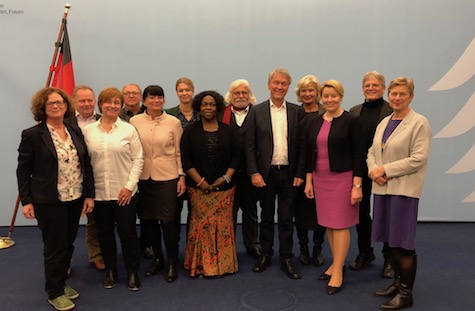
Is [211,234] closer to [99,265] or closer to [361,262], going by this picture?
[99,265]

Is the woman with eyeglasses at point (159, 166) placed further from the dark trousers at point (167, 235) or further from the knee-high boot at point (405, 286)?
the knee-high boot at point (405, 286)

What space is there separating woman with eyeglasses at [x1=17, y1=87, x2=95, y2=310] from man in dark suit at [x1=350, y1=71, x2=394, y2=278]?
2047 millimetres

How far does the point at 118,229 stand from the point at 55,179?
0.64 meters

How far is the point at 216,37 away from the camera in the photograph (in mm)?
4270

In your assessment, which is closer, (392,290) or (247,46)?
(392,290)

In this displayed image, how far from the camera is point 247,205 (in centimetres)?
339

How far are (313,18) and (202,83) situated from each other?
4.93 ft

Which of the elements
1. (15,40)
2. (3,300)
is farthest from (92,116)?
(15,40)

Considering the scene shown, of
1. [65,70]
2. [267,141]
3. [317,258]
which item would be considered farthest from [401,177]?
[65,70]

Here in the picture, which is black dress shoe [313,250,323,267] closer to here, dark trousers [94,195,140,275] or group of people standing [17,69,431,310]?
group of people standing [17,69,431,310]

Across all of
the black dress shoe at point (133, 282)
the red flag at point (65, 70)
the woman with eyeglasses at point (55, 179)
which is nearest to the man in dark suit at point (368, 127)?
the black dress shoe at point (133, 282)

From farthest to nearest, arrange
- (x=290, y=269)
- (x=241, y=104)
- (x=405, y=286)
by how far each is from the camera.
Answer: (x=241, y=104), (x=290, y=269), (x=405, y=286)

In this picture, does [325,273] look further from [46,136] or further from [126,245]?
[46,136]

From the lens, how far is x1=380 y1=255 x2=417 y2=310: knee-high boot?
7.88 feet
